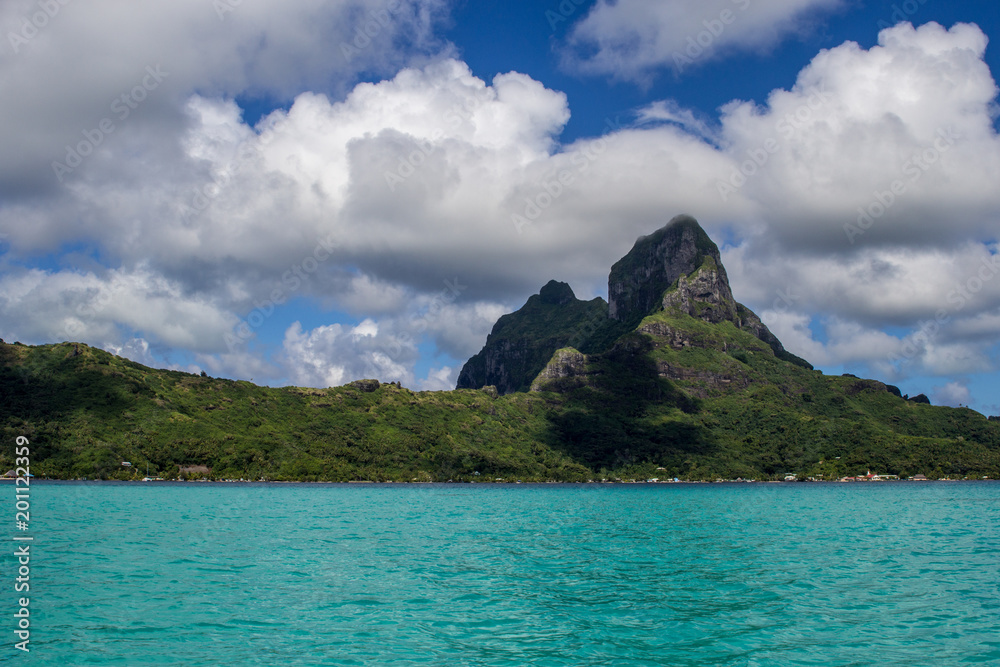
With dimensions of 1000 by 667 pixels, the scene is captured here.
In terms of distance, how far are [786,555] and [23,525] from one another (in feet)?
201

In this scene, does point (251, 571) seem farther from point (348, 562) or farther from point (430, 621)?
point (430, 621)

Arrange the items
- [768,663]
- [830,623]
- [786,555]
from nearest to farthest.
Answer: [768,663], [830,623], [786,555]

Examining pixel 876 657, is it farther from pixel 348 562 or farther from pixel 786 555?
pixel 348 562

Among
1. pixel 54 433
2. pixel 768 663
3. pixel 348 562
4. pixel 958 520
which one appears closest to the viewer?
pixel 768 663

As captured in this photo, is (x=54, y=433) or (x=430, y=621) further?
(x=54, y=433)

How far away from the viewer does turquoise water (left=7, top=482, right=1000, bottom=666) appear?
68.0 ft

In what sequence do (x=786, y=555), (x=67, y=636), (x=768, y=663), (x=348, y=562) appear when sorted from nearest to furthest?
1. (x=768, y=663)
2. (x=67, y=636)
3. (x=348, y=562)
4. (x=786, y=555)

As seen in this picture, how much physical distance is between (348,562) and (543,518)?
40.2 m

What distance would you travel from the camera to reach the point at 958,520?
70.3m

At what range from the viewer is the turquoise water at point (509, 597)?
68.0 feet

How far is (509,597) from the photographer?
29.0 m

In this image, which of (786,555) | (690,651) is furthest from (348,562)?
(786,555)

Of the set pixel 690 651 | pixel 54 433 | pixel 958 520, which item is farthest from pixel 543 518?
pixel 54 433

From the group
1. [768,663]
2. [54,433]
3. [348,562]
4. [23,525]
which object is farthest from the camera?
[54,433]
